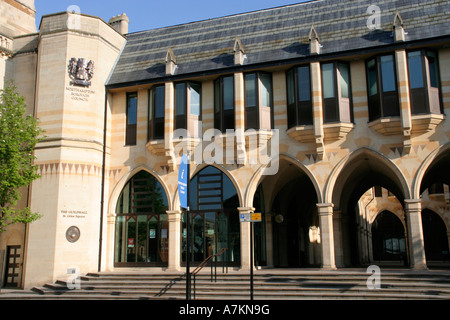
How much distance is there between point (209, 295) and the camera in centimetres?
1712

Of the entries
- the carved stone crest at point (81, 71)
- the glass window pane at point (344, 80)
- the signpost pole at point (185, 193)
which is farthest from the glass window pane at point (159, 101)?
the signpost pole at point (185, 193)

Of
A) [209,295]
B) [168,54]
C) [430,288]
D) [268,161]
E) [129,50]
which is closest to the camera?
[430,288]

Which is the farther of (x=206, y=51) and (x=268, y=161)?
(x=206, y=51)

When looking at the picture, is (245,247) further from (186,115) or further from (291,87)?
(291,87)

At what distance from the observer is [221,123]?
71.2 ft

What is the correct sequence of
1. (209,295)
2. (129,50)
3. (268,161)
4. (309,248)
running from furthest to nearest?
(309,248)
(129,50)
(268,161)
(209,295)

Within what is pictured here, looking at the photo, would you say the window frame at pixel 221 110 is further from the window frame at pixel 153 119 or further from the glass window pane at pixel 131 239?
the glass window pane at pixel 131 239

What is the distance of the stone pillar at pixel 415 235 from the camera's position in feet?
60.0

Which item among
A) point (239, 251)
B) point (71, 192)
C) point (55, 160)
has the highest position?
point (55, 160)

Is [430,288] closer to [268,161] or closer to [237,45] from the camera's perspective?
[268,161]

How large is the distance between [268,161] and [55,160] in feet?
30.7

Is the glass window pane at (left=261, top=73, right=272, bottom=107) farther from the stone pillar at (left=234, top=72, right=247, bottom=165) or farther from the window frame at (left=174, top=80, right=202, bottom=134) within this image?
the window frame at (left=174, top=80, right=202, bottom=134)

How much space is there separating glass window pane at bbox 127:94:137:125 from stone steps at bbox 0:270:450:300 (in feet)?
24.8

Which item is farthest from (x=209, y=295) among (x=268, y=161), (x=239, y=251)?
(x=268, y=161)
